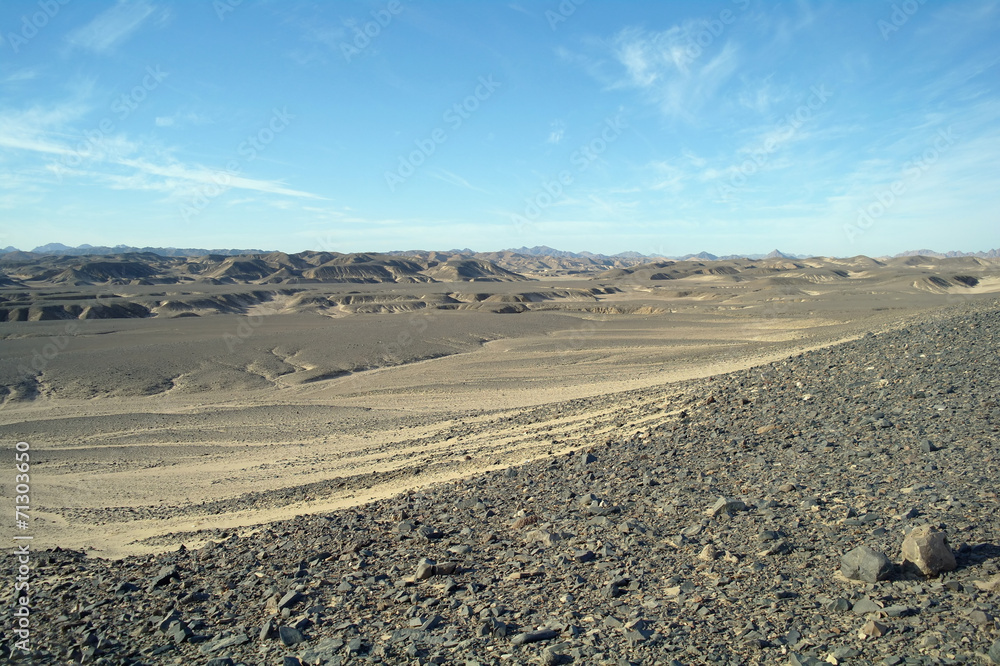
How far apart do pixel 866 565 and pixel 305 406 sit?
795 inches

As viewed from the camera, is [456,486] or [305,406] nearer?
[456,486]

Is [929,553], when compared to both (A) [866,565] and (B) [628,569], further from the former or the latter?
(B) [628,569]

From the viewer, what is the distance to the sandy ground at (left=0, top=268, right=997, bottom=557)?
1220 cm

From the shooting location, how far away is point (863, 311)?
147 ft

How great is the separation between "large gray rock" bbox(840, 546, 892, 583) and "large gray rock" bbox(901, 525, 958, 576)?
0.20m

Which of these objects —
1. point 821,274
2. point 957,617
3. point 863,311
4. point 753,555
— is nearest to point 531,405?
point 753,555

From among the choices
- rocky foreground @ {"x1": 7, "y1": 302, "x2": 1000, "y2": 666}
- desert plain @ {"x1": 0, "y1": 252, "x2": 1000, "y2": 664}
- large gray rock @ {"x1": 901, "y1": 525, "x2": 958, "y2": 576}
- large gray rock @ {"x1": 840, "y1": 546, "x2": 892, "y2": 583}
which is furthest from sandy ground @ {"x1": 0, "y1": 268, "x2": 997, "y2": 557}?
large gray rock @ {"x1": 901, "y1": 525, "x2": 958, "y2": 576}

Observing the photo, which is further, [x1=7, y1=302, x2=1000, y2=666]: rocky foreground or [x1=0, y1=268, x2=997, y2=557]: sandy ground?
[x1=0, y1=268, x2=997, y2=557]: sandy ground

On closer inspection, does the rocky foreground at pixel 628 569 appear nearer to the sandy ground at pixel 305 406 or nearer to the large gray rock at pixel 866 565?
the large gray rock at pixel 866 565

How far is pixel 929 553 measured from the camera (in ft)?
16.1

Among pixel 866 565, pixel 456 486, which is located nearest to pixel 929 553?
pixel 866 565

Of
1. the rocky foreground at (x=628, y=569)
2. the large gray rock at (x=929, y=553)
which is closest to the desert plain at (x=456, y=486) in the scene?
the rocky foreground at (x=628, y=569)

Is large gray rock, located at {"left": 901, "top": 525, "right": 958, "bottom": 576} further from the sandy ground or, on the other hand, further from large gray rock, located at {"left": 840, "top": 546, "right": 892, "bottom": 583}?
the sandy ground

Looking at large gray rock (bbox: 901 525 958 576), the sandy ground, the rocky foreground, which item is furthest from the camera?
the sandy ground
